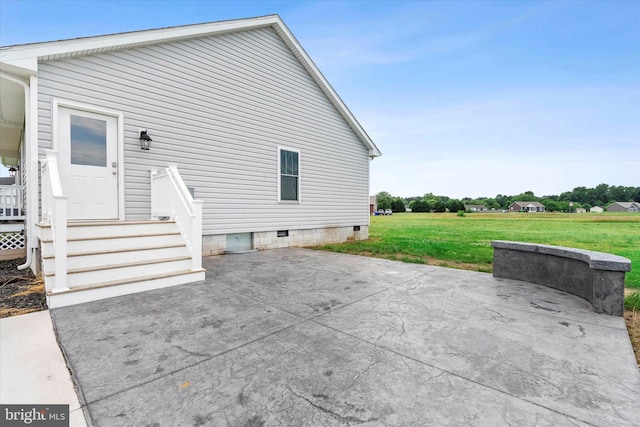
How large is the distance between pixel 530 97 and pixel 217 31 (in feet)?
59.6

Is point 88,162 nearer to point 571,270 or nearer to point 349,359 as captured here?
point 349,359

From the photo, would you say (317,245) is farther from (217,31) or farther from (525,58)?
(525,58)

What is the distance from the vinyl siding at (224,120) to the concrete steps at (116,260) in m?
1.38

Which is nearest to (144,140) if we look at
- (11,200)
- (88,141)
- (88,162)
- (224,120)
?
(88,141)

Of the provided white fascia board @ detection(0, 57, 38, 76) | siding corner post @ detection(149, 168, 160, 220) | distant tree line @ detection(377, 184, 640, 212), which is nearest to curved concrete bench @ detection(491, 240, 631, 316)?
siding corner post @ detection(149, 168, 160, 220)

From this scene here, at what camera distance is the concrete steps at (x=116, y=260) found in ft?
10.7

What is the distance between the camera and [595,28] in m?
10.1

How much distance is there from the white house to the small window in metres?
0.04

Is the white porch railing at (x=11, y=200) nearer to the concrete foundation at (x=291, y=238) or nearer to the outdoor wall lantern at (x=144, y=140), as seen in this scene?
the outdoor wall lantern at (x=144, y=140)

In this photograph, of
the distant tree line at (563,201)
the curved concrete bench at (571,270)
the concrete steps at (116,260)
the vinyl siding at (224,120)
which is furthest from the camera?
the distant tree line at (563,201)

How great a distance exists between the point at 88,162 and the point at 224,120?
286cm

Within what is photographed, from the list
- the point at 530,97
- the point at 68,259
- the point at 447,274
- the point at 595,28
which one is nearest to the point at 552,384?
the point at 447,274

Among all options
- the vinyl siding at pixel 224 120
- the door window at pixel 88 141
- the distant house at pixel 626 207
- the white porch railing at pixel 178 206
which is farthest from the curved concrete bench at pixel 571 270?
the distant house at pixel 626 207

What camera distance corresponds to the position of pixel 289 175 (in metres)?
7.93
